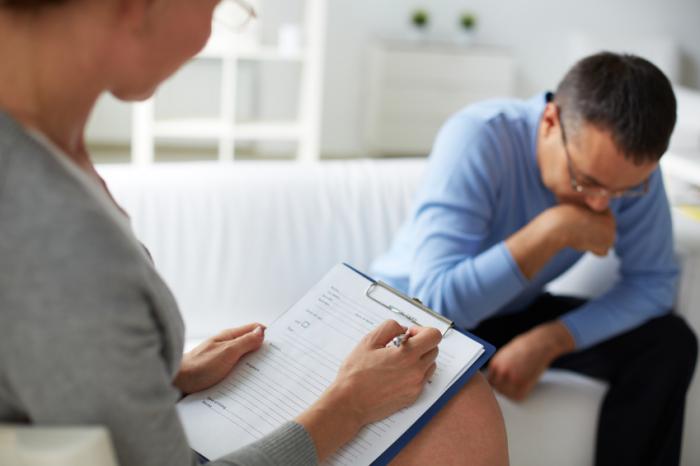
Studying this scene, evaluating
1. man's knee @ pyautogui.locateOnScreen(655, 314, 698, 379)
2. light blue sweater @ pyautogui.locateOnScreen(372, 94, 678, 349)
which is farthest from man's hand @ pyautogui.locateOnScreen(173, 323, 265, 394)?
man's knee @ pyautogui.locateOnScreen(655, 314, 698, 379)

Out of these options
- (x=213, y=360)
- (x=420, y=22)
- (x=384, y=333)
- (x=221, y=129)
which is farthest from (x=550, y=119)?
(x=420, y=22)

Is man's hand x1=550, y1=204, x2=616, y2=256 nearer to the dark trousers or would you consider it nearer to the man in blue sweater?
the man in blue sweater

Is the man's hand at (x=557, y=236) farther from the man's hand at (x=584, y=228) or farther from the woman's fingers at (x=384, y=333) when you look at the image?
the woman's fingers at (x=384, y=333)

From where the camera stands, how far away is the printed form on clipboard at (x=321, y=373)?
103 centimetres

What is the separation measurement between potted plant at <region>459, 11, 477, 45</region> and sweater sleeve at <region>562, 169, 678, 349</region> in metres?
3.72

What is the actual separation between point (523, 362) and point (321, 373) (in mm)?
684

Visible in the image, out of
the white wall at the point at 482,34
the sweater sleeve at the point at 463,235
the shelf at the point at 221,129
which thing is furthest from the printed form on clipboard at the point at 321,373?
the white wall at the point at 482,34

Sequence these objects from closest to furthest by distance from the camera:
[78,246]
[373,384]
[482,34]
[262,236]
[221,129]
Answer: [78,246], [373,384], [262,236], [221,129], [482,34]

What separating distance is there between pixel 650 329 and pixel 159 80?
4.41ft

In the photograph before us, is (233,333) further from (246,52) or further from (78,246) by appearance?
(246,52)

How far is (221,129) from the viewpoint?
4.62 metres

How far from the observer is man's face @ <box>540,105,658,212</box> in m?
1.59

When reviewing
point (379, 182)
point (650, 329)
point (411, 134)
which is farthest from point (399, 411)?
point (411, 134)

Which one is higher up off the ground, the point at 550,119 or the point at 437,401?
the point at 550,119
